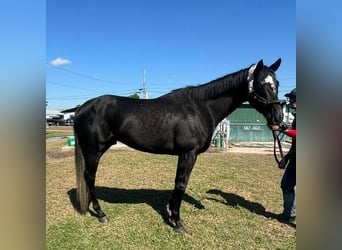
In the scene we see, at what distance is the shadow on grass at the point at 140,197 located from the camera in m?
4.86

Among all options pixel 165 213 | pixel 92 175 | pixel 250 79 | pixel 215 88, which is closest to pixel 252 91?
pixel 250 79

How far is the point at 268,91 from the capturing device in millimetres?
3508

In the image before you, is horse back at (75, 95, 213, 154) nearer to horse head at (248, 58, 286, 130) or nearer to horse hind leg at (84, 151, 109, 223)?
horse hind leg at (84, 151, 109, 223)

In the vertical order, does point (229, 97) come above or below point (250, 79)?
below

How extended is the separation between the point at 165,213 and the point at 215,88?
2082 mm

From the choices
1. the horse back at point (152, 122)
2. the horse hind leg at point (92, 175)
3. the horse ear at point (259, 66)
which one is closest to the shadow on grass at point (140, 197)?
the horse hind leg at point (92, 175)

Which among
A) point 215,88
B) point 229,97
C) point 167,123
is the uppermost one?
point 215,88

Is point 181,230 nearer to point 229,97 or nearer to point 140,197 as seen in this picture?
point 140,197

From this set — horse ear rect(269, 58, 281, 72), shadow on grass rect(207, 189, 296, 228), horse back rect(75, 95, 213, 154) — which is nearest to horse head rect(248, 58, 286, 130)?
horse ear rect(269, 58, 281, 72)

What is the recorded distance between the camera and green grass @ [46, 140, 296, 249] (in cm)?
357

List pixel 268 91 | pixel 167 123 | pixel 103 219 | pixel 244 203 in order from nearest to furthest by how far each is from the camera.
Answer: pixel 268 91
pixel 167 123
pixel 103 219
pixel 244 203

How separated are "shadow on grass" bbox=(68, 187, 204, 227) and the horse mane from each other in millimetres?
1867
